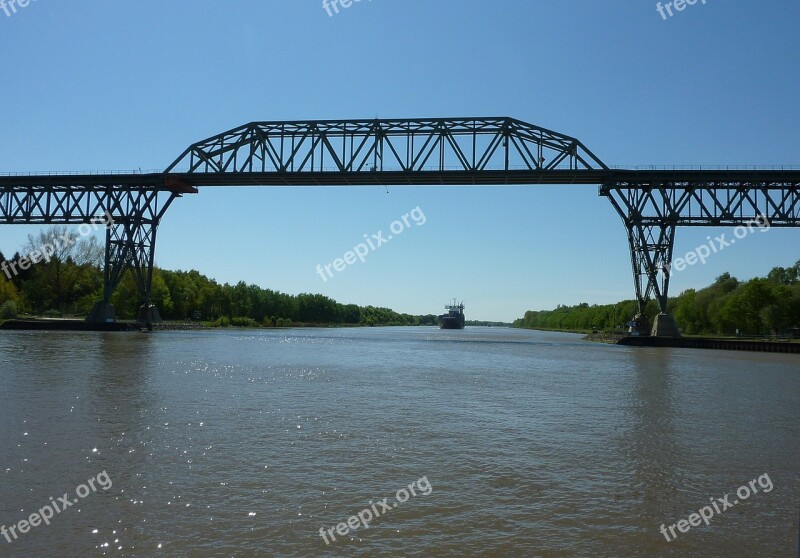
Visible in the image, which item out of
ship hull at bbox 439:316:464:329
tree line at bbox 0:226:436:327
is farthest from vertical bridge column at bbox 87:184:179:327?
ship hull at bbox 439:316:464:329

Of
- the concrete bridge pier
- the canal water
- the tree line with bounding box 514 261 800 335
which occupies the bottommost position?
the canal water

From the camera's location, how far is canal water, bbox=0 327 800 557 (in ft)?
25.5

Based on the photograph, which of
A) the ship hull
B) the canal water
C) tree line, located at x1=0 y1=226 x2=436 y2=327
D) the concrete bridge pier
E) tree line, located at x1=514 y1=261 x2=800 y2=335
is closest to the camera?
the canal water

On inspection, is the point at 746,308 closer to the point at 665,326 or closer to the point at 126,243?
the point at 665,326

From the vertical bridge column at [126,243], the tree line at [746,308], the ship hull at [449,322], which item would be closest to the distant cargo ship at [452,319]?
the ship hull at [449,322]

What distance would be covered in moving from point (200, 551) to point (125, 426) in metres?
7.90

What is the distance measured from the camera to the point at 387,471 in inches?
425

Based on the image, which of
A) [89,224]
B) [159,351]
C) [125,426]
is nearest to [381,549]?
[125,426]

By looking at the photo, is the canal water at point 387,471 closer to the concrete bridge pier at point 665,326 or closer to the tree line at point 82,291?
the concrete bridge pier at point 665,326

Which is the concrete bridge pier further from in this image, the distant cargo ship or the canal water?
the distant cargo ship

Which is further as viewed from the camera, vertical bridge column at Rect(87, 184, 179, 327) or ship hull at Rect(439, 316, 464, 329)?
ship hull at Rect(439, 316, 464, 329)

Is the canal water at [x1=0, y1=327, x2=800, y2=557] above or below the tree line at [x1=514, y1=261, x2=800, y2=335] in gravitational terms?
below

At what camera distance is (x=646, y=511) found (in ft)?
29.6

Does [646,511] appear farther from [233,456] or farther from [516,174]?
[516,174]
